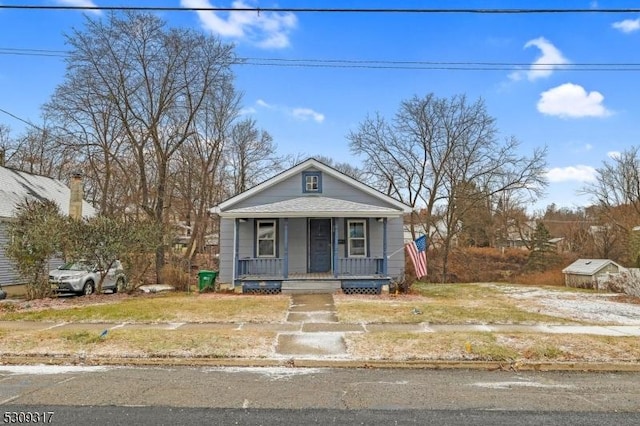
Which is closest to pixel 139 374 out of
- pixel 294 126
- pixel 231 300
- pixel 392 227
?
pixel 231 300

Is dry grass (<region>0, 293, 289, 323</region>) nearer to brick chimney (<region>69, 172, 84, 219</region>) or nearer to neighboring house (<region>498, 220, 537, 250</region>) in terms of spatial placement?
brick chimney (<region>69, 172, 84, 219</region>)

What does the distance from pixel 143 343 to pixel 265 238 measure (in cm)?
943

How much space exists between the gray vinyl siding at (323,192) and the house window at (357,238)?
3.00 ft

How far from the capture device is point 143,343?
7258mm

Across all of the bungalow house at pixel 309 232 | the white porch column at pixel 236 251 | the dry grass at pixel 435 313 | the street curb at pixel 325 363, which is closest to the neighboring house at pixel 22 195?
the white porch column at pixel 236 251

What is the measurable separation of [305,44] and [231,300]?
26.9 feet

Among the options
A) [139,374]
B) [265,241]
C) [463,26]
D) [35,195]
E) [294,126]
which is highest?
[294,126]

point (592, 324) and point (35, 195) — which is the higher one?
point (35, 195)

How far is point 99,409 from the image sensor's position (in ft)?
14.8

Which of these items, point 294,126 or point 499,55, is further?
point 294,126

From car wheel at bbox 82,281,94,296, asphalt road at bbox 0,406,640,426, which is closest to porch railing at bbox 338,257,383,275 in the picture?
car wheel at bbox 82,281,94,296

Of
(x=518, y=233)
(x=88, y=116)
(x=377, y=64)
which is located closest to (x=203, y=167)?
(x=88, y=116)

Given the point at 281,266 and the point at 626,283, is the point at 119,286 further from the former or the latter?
the point at 626,283

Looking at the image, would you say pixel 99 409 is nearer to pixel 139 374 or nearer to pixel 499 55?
pixel 139 374
